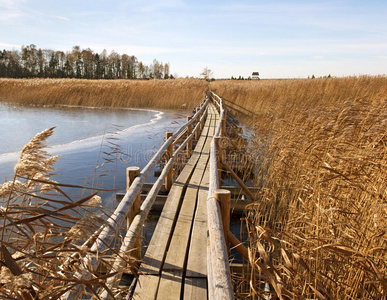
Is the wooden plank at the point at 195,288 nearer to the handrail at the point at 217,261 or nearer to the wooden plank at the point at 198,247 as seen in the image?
the wooden plank at the point at 198,247

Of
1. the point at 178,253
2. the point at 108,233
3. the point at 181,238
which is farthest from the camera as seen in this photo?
the point at 181,238

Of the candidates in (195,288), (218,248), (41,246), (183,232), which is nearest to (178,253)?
(183,232)

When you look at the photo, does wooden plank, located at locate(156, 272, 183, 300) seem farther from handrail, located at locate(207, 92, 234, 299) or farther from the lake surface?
the lake surface

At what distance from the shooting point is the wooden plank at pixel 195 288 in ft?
8.35

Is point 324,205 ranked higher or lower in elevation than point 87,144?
higher

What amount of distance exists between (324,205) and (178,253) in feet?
5.13

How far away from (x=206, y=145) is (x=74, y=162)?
3.78 metres

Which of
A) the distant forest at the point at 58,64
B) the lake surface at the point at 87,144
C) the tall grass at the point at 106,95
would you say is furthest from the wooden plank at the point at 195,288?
the distant forest at the point at 58,64

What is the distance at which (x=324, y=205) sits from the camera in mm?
3082

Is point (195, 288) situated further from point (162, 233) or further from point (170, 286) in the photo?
point (162, 233)

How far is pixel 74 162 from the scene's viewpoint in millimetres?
8734

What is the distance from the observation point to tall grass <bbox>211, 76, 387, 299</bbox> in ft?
6.48

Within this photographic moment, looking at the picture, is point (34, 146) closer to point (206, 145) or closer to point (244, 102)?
point (206, 145)

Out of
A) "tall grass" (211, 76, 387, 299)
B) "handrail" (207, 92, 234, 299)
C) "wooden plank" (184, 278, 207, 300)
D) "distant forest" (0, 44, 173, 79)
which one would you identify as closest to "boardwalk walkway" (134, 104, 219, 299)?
"wooden plank" (184, 278, 207, 300)
